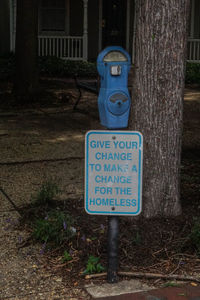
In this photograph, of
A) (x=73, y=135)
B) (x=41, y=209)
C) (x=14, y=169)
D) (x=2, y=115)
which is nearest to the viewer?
(x=41, y=209)

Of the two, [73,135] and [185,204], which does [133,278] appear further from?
[73,135]

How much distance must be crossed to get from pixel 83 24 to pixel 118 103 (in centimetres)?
1588

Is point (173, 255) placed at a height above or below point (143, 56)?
below

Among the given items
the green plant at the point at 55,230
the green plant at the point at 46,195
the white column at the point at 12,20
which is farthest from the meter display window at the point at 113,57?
the white column at the point at 12,20

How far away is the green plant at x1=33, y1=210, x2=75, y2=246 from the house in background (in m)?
14.7

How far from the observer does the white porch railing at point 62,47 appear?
18.1 meters

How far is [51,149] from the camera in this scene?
734cm

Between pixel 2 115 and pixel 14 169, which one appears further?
pixel 2 115

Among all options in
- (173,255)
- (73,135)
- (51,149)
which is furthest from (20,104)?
(173,255)

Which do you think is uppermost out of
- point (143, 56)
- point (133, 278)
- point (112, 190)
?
point (143, 56)

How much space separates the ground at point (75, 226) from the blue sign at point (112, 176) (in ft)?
1.83

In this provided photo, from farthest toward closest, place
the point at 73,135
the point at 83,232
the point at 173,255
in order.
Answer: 1. the point at 73,135
2. the point at 83,232
3. the point at 173,255

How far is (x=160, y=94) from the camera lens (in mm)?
4250

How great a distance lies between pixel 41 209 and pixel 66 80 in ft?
33.2
